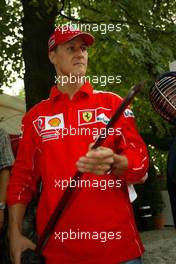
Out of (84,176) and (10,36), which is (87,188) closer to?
(84,176)

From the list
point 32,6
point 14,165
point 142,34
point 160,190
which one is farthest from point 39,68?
point 160,190

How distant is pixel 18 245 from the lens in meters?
2.70

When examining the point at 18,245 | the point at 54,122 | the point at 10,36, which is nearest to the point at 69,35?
the point at 54,122

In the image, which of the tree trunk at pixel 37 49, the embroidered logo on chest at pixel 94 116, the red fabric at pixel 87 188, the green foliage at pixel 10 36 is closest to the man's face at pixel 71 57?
the red fabric at pixel 87 188

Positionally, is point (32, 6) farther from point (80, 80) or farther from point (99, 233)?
point (99, 233)

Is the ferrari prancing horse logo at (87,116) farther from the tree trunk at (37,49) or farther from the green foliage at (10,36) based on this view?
the green foliage at (10,36)

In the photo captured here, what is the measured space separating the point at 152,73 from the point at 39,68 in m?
1.67

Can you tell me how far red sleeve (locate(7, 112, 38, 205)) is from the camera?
8.93 feet

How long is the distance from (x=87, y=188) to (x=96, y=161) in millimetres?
402

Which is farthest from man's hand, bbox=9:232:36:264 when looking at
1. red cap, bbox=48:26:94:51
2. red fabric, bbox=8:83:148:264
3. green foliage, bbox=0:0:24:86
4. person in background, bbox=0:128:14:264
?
green foliage, bbox=0:0:24:86

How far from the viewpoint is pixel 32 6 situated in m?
7.83

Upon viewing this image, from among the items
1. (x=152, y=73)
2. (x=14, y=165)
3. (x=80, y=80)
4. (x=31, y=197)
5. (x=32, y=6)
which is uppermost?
(x=32, y=6)

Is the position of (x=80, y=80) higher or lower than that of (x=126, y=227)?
higher

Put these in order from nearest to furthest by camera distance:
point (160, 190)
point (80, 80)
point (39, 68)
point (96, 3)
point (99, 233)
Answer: point (99, 233) < point (80, 80) < point (39, 68) < point (96, 3) < point (160, 190)
